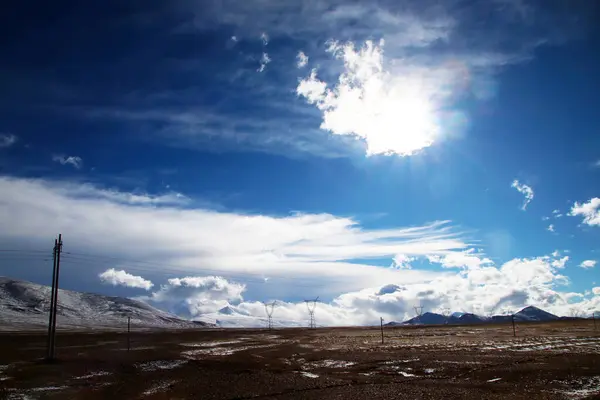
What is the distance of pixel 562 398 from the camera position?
78.7 ft

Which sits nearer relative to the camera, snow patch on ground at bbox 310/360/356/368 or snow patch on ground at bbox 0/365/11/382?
snow patch on ground at bbox 0/365/11/382

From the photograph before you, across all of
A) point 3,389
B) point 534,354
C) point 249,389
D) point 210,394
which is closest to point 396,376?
point 249,389

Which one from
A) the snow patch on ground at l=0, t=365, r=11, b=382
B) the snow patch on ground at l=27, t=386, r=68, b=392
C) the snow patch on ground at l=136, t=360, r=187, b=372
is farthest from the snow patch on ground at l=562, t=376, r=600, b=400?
the snow patch on ground at l=0, t=365, r=11, b=382

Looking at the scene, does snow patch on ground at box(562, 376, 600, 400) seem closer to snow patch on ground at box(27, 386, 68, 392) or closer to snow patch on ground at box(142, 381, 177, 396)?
snow patch on ground at box(142, 381, 177, 396)

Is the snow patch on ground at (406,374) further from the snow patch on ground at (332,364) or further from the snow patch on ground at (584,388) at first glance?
the snow patch on ground at (584,388)

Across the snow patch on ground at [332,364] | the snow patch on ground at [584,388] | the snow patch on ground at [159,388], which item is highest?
the snow patch on ground at [584,388]

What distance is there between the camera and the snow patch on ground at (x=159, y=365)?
4216cm

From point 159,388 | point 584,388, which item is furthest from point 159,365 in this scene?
point 584,388

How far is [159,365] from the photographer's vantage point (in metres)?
44.7

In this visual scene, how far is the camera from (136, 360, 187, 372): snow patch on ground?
4216cm

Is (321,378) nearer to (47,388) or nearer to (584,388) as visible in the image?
(584,388)

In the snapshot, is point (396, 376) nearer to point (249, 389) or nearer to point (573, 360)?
point (249, 389)

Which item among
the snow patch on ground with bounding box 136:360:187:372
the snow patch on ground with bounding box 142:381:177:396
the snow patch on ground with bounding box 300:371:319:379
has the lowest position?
the snow patch on ground with bounding box 136:360:187:372

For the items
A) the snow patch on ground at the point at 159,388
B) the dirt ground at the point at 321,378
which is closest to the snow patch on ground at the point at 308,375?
the dirt ground at the point at 321,378
